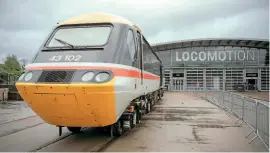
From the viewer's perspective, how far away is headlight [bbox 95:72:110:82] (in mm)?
6795

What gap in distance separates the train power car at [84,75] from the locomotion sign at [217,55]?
40007mm

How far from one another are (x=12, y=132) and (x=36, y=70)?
3503 mm

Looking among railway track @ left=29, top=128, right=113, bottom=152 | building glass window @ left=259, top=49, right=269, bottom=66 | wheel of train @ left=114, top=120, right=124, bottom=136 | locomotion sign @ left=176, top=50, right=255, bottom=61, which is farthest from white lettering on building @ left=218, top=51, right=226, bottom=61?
wheel of train @ left=114, top=120, right=124, bottom=136

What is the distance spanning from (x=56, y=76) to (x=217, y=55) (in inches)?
1697

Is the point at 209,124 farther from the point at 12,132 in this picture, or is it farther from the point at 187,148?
the point at 12,132

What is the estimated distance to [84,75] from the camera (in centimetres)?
687

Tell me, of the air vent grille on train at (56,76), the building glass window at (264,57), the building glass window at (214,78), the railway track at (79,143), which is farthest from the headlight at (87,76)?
the building glass window at (264,57)

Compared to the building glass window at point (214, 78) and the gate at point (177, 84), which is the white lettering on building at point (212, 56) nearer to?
the building glass window at point (214, 78)

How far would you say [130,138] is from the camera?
8.70 metres

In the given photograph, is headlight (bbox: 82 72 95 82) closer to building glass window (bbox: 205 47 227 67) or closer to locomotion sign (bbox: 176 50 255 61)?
locomotion sign (bbox: 176 50 255 61)

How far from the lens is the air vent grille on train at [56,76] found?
22.6ft

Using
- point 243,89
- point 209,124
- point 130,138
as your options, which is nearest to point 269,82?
point 243,89

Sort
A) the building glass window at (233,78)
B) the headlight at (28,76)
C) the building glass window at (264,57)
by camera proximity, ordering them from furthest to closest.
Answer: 1. the building glass window at (233,78)
2. the building glass window at (264,57)
3. the headlight at (28,76)

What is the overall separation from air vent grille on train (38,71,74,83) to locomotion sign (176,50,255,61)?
4196 centimetres
